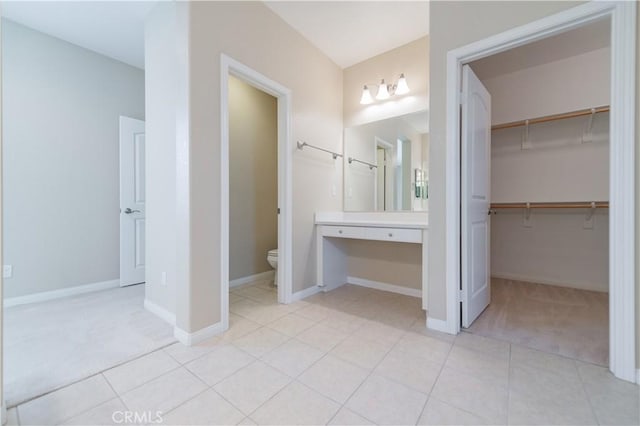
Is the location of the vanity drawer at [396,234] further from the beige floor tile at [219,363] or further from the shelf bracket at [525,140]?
the shelf bracket at [525,140]

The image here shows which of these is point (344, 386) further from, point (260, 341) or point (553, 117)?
point (553, 117)

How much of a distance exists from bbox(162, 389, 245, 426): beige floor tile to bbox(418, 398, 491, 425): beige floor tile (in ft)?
2.66

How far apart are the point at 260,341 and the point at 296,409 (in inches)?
27.0

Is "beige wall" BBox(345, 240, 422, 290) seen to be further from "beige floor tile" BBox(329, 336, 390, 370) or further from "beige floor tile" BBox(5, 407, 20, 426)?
"beige floor tile" BBox(5, 407, 20, 426)

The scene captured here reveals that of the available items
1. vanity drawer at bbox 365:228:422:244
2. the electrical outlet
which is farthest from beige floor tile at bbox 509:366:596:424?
the electrical outlet

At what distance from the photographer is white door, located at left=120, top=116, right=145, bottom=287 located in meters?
3.13

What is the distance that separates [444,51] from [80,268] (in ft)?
13.2

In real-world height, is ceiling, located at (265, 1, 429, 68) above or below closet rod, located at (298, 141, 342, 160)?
above

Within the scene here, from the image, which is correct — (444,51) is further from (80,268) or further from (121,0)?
(80,268)

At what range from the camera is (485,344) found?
5.92ft

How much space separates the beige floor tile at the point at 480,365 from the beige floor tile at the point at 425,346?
47 millimetres

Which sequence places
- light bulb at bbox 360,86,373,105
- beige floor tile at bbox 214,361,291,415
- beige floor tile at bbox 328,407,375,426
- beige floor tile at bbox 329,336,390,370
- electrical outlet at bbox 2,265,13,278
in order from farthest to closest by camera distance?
light bulb at bbox 360,86,373,105 < electrical outlet at bbox 2,265,13,278 < beige floor tile at bbox 329,336,390,370 < beige floor tile at bbox 214,361,291,415 < beige floor tile at bbox 328,407,375,426

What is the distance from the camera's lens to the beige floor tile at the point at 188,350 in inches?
64.6

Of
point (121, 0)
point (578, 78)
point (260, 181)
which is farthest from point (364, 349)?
point (578, 78)
